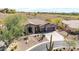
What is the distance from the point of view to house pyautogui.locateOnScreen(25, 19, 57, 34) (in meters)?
1.82

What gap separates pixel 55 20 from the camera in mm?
1848

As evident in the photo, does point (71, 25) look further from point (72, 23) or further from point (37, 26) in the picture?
point (37, 26)

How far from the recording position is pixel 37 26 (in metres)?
1.82

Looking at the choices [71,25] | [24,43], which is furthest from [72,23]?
[24,43]

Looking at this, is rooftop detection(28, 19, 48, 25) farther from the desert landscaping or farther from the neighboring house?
the neighboring house

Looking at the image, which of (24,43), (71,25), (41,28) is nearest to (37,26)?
(41,28)

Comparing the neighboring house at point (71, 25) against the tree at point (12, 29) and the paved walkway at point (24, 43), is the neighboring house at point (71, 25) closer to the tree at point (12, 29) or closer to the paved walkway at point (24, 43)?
the paved walkway at point (24, 43)

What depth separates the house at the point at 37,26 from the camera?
1.82 meters

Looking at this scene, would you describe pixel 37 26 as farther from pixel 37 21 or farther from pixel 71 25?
pixel 71 25

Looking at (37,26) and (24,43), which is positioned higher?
(37,26)
